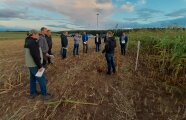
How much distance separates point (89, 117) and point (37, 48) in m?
2.49

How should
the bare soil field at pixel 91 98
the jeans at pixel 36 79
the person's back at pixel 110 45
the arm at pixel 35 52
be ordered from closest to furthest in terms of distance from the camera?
the bare soil field at pixel 91 98 < the arm at pixel 35 52 < the jeans at pixel 36 79 < the person's back at pixel 110 45

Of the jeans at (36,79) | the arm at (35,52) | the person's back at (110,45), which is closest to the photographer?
the arm at (35,52)

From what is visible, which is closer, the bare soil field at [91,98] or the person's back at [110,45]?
the bare soil field at [91,98]

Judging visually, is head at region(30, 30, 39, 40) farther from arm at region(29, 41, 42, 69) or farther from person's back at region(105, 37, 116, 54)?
person's back at region(105, 37, 116, 54)

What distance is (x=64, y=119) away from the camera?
857 cm

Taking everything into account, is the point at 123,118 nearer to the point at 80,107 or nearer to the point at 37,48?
the point at 80,107

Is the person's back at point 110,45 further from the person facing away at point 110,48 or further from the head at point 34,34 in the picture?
the head at point 34,34

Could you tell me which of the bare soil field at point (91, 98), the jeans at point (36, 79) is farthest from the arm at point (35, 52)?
the bare soil field at point (91, 98)

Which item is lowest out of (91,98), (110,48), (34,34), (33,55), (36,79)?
(91,98)

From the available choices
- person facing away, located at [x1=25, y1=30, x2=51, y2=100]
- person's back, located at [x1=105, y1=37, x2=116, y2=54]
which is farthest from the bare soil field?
person's back, located at [x1=105, y1=37, x2=116, y2=54]

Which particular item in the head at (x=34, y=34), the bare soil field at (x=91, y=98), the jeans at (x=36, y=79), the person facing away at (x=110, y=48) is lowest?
the bare soil field at (x=91, y=98)

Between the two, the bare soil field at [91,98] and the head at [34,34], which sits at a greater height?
the head at [34,34]

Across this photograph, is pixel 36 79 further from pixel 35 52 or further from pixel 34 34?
pixel 34 34

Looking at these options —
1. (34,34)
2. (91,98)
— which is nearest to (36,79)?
(34,34)
